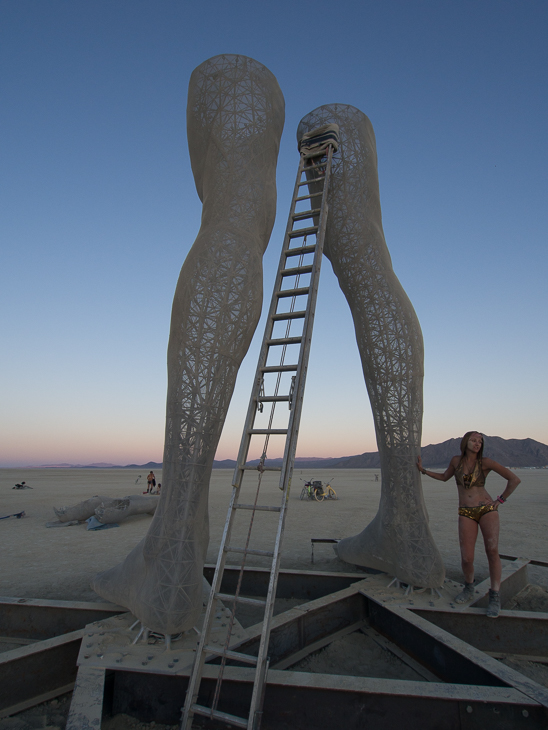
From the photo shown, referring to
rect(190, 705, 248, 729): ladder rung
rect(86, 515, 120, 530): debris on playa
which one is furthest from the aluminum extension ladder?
rect(86, 515, 120, 530): debris on playa

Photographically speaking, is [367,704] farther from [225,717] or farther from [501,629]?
[501,629]

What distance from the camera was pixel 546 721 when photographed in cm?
185

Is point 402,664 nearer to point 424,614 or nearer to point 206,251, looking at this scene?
point 424,614

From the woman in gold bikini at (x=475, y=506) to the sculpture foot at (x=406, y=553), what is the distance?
0.27 m

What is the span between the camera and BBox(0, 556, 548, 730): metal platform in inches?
78.2

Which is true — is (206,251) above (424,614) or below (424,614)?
above

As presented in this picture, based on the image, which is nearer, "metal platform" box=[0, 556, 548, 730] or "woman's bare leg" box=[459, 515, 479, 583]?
"metal platform" box=[0, 556, 548, 730]

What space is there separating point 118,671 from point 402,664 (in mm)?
1991

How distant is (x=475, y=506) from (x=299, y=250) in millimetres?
2857

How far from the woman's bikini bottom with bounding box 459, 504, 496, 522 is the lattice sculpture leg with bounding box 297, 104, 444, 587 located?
0.44 metres

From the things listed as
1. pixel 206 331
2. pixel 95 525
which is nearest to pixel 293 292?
pixel 206 331

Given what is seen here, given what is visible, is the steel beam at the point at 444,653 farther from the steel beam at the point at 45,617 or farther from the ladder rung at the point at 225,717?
the steel beam at the point at 45,617

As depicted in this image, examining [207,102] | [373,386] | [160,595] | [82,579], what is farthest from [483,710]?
[207,102]

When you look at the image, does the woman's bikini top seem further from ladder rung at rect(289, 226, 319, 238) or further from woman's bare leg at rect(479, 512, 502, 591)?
ladder rung at rect(289, 226, 319, 238)
